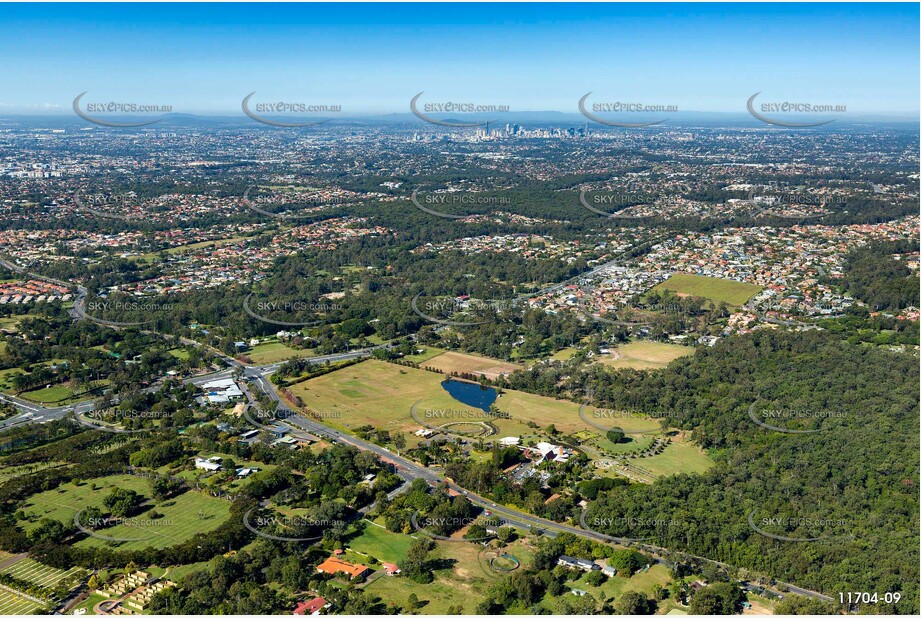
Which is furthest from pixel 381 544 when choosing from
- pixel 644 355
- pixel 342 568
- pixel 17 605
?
pixel 644 355

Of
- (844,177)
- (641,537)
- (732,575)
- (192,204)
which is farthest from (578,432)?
(844,177)

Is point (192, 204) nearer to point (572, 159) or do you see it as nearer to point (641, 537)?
point (572, 159)

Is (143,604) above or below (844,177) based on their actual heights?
below

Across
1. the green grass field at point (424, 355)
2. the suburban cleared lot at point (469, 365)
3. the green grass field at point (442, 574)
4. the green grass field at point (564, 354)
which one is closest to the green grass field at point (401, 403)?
the suburban cleared lot at point (469, 365)

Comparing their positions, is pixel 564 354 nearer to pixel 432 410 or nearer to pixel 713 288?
pixel 432 410

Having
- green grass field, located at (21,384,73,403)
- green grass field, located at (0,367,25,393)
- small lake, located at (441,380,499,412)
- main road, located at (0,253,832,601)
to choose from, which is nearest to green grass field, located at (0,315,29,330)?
main road, located at (0,253,832,601)

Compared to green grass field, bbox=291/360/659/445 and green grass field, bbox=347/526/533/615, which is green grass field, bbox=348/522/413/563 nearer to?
green grass field, bbox=347/526/533/615

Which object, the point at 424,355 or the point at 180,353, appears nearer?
the point at 180,353

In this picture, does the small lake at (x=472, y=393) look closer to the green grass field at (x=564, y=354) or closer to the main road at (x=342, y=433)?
the green grass field at (x=564, y=354)
